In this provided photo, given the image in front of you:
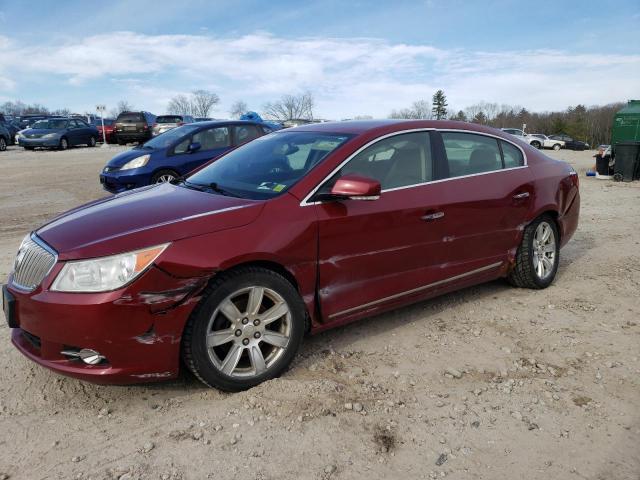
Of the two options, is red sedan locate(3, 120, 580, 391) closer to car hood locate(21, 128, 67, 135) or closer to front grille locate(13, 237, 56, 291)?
front grille locate(13, 237, 56, 291)

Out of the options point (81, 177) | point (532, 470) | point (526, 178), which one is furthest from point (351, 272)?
point (81, 177)

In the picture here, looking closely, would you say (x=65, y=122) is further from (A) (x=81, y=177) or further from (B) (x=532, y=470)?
(B) (x=532, y=470)

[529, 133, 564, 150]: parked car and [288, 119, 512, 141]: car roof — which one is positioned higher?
[288, 119, 512, 141]: car roof

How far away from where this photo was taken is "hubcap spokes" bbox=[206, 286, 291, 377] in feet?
9.63

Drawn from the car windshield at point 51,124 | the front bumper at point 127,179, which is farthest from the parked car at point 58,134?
the front bumper at point 127,179

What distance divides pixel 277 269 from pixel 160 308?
736mm

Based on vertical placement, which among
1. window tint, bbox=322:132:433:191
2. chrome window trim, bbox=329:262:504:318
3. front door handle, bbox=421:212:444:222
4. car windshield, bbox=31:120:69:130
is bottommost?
chrome window trim, bbox=329:262:504:318

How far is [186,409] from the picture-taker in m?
2.93

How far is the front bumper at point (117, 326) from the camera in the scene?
264 cm

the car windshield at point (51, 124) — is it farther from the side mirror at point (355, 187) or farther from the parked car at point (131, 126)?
the side mirror at point (355, 187)

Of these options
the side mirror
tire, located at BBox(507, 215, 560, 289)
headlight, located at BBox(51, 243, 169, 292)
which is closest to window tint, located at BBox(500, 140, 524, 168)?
tire, located at BBox(507, 215, 560, 289)

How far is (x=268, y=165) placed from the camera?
12.3 ft

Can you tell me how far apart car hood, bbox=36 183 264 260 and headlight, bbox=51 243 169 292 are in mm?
41

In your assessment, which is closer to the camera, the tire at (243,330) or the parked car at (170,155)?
the tire at (243,330)
